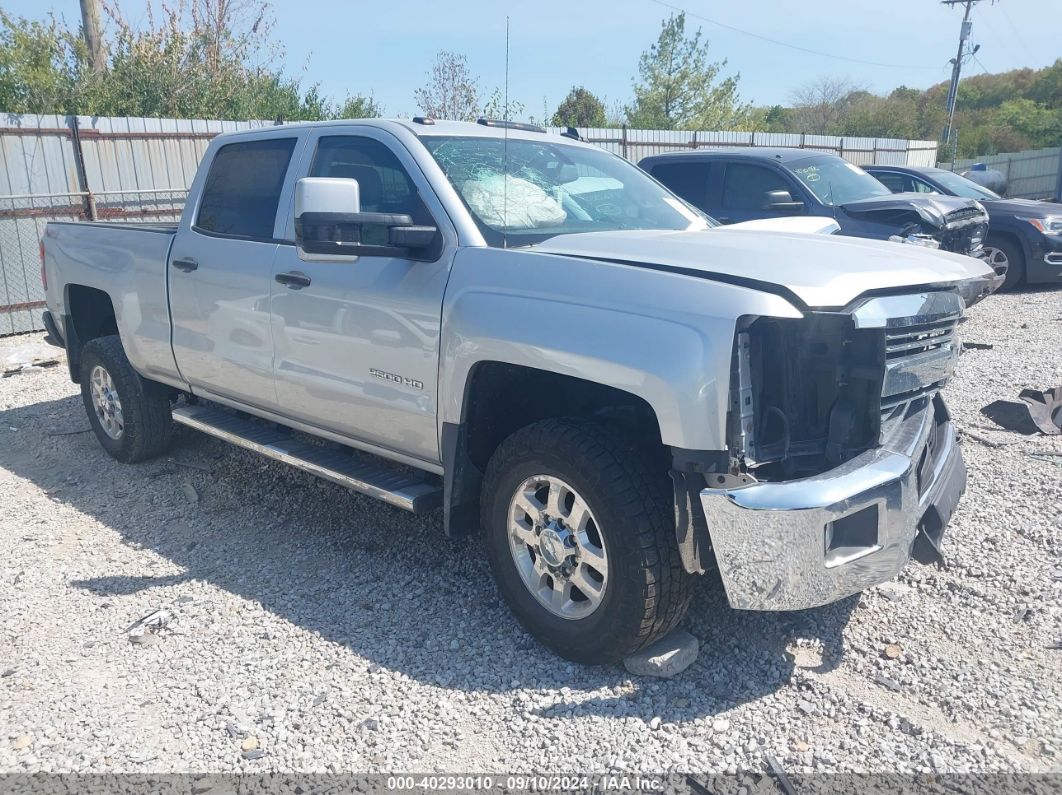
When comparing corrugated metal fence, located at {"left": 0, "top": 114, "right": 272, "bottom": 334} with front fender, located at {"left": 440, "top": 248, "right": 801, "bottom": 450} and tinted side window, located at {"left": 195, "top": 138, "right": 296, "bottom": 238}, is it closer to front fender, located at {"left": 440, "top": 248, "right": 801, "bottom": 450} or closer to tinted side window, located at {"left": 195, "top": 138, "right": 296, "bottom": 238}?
tinted side window, located at {"left": 195, "top": 138, "right": 296, "bottom": 238}

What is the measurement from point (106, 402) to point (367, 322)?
294 cm

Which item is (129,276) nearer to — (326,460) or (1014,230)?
(326,460)

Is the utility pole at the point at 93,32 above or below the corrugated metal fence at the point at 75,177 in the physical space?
above

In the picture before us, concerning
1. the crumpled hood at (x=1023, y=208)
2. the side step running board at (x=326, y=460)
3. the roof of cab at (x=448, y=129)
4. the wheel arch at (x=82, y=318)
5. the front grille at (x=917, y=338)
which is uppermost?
the roof of cab at (x=448, y=129)

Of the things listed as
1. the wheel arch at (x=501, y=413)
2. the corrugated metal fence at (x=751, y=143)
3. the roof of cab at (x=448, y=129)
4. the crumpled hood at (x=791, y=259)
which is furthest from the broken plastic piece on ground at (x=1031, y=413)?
the corrugated metal fence at (x=751, y=143)

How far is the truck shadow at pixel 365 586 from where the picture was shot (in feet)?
10.7

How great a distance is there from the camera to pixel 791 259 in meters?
3.06

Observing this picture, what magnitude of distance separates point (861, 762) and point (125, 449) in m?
4.74

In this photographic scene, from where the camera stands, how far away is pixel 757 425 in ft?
9.55

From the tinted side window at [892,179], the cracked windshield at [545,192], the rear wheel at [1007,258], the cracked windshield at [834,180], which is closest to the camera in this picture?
the cracked windshield at [545,192]

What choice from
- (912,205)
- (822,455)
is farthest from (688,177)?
(822,455)

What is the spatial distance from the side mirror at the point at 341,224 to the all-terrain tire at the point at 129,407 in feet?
8.84

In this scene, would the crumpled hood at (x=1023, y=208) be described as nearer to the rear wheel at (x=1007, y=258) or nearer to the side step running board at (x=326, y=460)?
the rear wheel at (x=1007, y=258)

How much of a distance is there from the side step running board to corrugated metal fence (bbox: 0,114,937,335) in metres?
5.59
